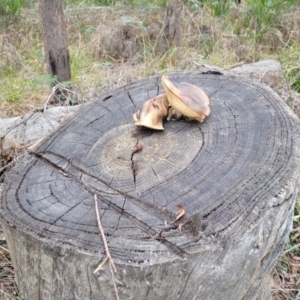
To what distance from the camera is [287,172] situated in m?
1.61

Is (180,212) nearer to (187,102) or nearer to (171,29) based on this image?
(187,102)

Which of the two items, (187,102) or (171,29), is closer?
(187,102)

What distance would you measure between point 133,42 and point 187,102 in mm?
3413

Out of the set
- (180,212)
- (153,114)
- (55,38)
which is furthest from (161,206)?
(55,38)

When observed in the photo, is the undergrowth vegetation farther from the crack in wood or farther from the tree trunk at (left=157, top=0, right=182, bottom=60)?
the crack in wood

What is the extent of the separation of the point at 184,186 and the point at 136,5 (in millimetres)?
5212

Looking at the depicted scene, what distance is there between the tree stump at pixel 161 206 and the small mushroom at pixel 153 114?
0.16ft

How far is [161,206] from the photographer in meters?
1.50

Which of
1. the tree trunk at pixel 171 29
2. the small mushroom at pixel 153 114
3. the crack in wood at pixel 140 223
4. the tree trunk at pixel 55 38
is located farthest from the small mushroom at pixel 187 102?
the tree trunk at pixel 171 29

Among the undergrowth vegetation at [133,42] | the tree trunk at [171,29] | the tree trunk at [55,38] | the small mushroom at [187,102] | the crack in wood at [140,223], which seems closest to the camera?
the crack in wood at [140,223]

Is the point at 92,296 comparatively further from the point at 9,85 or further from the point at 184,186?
the point at 9,85

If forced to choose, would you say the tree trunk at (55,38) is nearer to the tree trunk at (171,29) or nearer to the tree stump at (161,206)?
the tree trunk at (171,29)

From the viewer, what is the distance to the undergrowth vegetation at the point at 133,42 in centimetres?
407

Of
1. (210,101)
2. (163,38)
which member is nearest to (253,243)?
(210,101)
